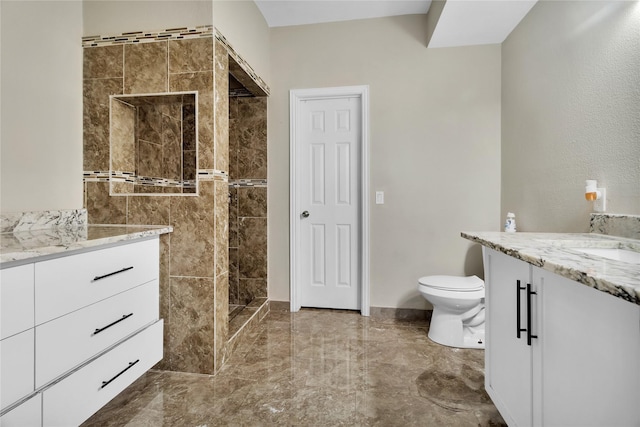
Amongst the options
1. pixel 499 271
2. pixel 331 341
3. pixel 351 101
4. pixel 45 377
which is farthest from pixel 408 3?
pixel 45 377

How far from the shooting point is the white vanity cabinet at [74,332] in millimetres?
1065

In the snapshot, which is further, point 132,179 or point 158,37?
point 132,179

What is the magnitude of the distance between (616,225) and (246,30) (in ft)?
8.36

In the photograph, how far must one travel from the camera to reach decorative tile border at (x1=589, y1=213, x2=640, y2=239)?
1396 mm

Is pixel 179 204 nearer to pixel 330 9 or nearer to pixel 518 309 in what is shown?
pixel 518 309

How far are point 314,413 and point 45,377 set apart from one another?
43.5 inches

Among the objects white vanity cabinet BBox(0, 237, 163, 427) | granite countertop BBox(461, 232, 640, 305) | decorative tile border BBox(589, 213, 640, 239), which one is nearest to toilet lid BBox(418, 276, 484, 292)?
decorative tile border BBox(589, 213, 640, 239)

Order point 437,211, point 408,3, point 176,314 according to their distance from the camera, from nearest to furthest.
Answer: point 176,314 → point 408,3 → point 437,211

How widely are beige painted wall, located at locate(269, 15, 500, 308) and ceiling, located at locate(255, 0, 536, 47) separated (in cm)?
8

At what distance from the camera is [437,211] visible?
2.85 m

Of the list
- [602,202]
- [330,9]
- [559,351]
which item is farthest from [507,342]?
[330,9]

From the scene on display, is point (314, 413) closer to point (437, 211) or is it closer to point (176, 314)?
point (176, 314)

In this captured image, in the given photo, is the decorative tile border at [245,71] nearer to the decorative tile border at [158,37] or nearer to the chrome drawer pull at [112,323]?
the decorative tile border at [158,37]

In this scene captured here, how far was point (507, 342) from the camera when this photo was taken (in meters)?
1.32
